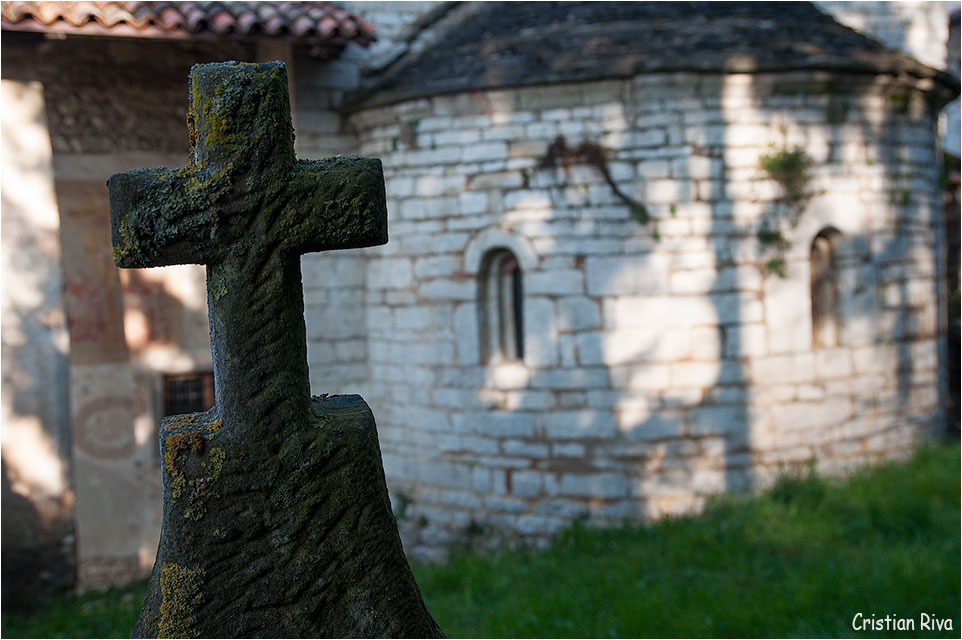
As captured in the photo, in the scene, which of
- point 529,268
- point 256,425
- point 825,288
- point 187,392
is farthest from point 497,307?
point 256,425

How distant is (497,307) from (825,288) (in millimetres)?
2743

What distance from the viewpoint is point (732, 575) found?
16.6 ft

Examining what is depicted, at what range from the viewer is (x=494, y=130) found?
6.57 m

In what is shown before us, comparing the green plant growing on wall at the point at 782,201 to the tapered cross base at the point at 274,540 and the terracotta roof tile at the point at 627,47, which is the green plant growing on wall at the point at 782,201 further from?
the tapered cross base at the point at 274,540

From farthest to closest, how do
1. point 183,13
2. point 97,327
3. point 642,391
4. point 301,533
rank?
point 97,327, point 642,391, point 183,13, point 301,533

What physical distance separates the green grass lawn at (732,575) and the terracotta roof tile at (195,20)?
3902 millimetres

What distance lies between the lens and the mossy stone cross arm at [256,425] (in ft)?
5.86

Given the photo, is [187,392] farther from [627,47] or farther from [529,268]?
[627,47]

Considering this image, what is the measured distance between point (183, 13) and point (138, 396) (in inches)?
131

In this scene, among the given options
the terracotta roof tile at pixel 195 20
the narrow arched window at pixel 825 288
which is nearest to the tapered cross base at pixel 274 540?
the terracotta roof tile at pixel 195 20

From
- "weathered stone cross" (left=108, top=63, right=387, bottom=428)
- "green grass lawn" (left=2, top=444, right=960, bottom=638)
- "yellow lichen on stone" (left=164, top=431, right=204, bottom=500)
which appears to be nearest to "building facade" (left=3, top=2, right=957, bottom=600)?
"green grass lawn" (left=2, top=444, right=960, bottom=638)

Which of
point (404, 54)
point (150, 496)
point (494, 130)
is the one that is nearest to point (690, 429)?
point (494, 130)

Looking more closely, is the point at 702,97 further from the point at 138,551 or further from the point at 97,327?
the point at 138,551

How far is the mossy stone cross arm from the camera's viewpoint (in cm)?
179
